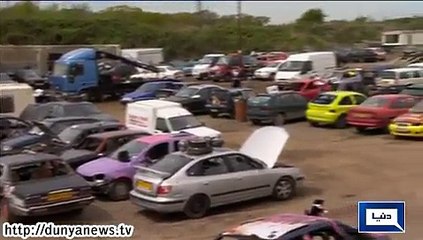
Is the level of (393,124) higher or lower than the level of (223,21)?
lower

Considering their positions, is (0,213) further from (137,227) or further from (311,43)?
(311,43)

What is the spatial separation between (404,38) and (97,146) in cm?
553

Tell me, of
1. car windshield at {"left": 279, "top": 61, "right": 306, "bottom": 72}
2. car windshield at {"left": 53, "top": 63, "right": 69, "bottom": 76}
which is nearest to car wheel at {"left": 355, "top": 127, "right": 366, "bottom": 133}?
car windshield at {"left": 279, "top": 61, "right": 306, "bottom": 72}

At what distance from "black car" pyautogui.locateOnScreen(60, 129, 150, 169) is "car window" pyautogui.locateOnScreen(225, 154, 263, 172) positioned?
294 centimetres

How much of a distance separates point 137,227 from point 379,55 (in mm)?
5321

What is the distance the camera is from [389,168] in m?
9.52

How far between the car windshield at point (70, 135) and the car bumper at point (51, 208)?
A: 421 centimetres

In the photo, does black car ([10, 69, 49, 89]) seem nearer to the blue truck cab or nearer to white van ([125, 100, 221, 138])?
the blue truck cab

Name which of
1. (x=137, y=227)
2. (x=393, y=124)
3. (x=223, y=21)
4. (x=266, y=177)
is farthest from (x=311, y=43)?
(x=137, y=227)

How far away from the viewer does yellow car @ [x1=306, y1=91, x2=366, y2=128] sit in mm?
16203

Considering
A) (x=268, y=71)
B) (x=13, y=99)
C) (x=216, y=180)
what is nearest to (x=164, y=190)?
Answer: (x=216, y=180)

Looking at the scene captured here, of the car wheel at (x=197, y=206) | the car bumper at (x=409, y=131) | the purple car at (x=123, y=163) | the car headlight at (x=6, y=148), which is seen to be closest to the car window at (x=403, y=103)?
the car bumper at (x=409, y=131)

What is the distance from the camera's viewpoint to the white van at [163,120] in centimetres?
1434

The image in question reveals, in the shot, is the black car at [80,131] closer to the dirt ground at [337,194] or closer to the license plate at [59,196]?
the dirt ground at [337,194]
